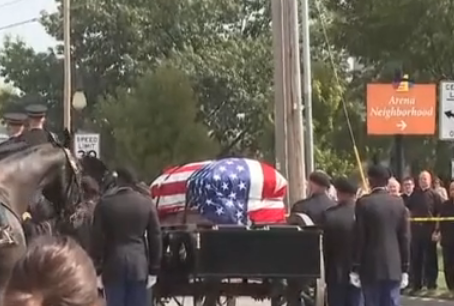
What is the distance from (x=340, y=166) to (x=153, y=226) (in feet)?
85.5

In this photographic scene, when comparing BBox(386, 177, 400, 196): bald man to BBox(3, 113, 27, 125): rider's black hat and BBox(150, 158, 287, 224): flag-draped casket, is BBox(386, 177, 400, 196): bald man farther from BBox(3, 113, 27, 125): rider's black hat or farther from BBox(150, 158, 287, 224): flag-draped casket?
BBox(3, 113, 27, 125): rider's black hat

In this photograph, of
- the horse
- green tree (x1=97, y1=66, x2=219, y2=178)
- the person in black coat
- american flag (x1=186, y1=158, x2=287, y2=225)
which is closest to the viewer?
the horse

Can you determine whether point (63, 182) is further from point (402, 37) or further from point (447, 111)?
point (402, 37)

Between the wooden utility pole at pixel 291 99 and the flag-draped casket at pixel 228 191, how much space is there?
206 inches

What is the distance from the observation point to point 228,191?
12.3m

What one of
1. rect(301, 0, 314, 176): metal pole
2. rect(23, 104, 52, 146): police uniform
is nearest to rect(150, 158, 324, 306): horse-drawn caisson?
rect(23, 104, 52, 146): police uniform

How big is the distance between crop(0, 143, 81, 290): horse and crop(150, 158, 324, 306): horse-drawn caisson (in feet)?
7.97

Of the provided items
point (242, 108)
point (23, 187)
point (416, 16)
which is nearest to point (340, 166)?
point (416, 16)

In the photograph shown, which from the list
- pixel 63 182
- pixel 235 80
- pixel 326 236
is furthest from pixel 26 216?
pixel 235 80

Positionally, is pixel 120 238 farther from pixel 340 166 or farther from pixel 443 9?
→ pixel 340 166

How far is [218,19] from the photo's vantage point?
180 ft

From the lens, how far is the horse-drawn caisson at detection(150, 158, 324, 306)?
12258 millimetres

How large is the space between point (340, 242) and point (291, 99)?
5.83 metres

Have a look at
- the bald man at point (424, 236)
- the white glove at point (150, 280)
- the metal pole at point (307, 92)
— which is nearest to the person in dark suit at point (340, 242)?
the white glove at point (150, 280)
